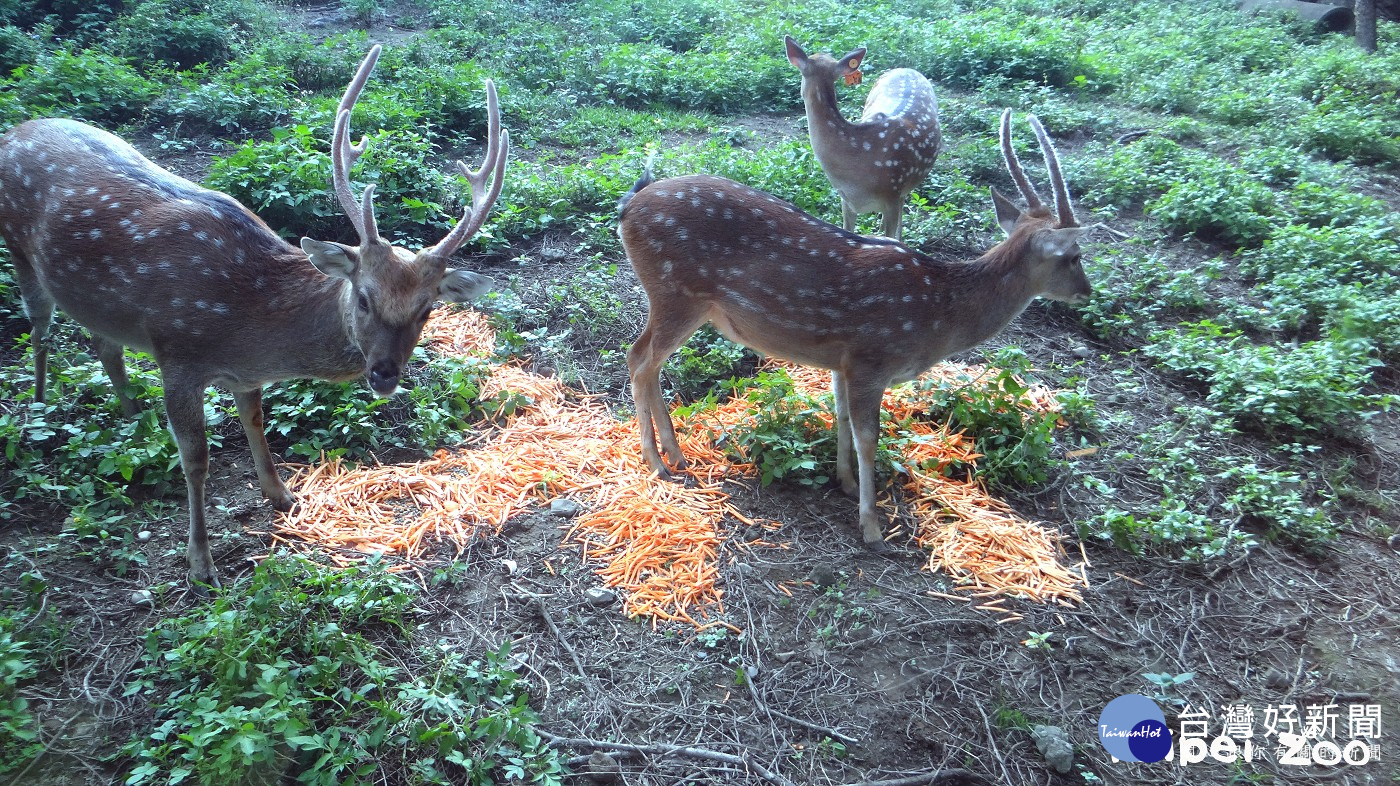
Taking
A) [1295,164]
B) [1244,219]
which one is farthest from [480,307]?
[1295,164]

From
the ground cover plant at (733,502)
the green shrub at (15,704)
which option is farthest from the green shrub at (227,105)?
the green shrub at (15,704)

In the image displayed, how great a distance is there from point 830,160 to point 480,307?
3.11 meters

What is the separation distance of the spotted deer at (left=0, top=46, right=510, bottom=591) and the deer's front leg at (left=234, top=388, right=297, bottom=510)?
74 millimetres

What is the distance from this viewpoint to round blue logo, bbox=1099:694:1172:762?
138 inches

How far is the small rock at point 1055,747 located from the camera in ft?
11.1

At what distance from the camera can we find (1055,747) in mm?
3408

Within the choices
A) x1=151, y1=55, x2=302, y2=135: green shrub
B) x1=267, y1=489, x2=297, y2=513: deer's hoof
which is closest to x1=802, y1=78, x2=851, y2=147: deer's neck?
x1=151, y1=55, x2=302, y2=135: green shrub

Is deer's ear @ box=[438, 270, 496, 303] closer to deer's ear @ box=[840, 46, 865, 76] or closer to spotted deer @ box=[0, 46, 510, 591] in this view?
spotted deer @ box=[0, 46, 510, 591]

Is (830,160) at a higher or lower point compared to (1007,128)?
lower

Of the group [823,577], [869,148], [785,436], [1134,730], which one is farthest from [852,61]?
[1134,730]

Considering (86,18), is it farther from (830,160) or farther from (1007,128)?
(1007,128)

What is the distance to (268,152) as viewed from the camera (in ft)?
22.1

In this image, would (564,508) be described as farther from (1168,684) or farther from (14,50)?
(14,50)

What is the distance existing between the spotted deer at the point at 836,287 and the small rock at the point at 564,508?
1.75 feet
